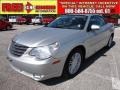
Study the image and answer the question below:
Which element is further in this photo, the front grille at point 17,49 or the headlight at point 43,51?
the front grille at point 17,49

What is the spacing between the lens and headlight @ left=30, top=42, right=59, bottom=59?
4.61 metres

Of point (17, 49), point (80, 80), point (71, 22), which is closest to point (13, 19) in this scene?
point (71, 22)

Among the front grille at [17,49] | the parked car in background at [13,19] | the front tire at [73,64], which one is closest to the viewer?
the front grille at [17,49]

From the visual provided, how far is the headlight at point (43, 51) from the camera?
4605 millimetres

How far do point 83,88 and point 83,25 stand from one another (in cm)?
205

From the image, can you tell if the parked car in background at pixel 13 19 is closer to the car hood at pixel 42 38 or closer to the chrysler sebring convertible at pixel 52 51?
the chrysler sebring convertible at pixel 52 51

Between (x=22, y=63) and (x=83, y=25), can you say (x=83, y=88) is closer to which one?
(x=22, y=63)

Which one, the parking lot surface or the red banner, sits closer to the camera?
the parking lot surface

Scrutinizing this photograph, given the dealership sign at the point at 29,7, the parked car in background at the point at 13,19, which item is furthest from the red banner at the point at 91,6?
the parked car in background at the point at 13,19

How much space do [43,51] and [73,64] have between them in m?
1.11

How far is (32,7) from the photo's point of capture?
33.8 m

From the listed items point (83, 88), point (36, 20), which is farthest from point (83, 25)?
point (36, 20)

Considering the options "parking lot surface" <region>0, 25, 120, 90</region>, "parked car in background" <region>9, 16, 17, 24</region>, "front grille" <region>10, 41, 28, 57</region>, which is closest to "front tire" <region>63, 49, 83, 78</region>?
"parking lot surface" <region>0, 25, 120, 90</region>

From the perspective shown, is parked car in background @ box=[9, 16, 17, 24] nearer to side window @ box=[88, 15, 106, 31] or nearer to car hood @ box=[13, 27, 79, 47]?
side window @ box=[88, 15, 106, 31]
